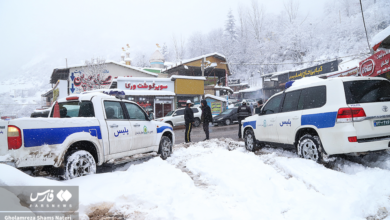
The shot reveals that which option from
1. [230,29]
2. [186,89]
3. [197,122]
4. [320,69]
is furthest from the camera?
[230,29]

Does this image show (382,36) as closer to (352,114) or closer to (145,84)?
(352,114)

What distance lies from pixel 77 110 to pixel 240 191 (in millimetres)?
3630

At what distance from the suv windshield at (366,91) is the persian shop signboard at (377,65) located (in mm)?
5607

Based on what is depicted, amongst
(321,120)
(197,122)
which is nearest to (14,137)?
(321,120)

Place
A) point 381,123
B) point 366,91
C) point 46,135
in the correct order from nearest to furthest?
point 46,135, point 381,123, point 366,91

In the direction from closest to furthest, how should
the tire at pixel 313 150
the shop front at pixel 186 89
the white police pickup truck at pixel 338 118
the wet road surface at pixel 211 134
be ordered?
the white police pickup truck at pixel 338 118
the tire at pixel 313 150
the wet road surface at pixel 211 134
the shop front at pixel 186 89

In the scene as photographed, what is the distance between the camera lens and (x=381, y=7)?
4384cm

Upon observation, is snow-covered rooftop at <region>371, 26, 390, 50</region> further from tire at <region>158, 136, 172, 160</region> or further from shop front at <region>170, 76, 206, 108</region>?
shop front at <region>170, 76, 206, 108</region>

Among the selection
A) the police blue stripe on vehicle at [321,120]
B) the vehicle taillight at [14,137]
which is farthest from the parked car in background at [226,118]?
the vehicle taillight at [14,137]

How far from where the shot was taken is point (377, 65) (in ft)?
31.4

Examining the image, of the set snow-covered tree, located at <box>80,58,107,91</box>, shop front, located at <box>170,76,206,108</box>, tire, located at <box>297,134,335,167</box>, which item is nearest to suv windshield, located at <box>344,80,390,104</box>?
tire, located at <box>297,134,335,167</box>

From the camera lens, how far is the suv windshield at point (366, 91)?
427 centimetres

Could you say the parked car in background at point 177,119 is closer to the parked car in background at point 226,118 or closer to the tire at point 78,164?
the parked car in background at point 226,118

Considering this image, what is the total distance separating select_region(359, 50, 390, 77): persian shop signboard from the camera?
28.7 ft
